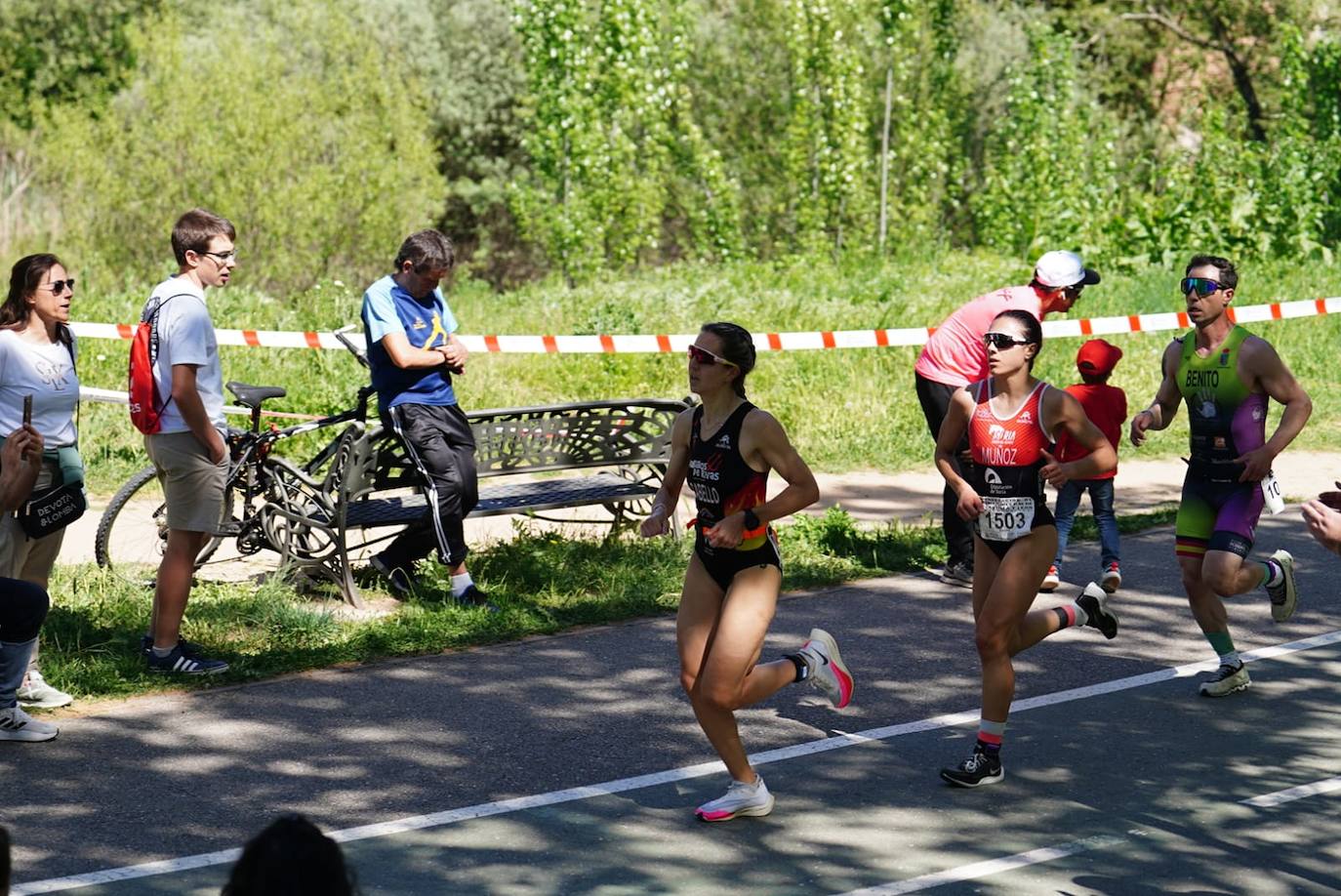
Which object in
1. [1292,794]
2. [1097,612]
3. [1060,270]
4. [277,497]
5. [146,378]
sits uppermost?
[1060,270]

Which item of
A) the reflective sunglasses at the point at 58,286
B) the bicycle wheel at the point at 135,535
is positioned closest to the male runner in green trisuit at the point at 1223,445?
the reflective sunglasses at the point at 58,286

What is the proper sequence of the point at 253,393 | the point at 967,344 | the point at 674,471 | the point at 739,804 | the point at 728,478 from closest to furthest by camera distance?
the point at 739,804 < the point at 728,478 < the point at 674,471 < the point at 253,393 < the point at 967,344

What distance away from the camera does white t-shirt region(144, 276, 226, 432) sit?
737 cm

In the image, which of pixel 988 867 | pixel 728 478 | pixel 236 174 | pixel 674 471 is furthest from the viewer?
pixel 236 174

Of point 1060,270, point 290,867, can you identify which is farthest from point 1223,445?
point 290,867

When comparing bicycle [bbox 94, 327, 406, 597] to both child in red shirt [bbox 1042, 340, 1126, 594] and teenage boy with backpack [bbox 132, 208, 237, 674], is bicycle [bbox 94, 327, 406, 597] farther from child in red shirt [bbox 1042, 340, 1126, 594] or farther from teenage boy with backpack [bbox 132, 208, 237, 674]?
child in red shirt [bbox 1042, 340, 1126, 594]

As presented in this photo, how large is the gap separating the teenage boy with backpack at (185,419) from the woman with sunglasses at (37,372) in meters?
0.41

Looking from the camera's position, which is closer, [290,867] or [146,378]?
[290,867]

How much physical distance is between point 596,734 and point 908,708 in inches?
56.3

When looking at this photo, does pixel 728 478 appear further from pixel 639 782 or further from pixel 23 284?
pixel 23 284

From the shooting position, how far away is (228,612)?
28.1 ft

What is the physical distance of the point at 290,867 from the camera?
2625 mm

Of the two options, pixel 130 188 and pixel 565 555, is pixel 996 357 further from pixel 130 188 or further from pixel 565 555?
pixel 130 188

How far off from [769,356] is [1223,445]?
794 centimetres
